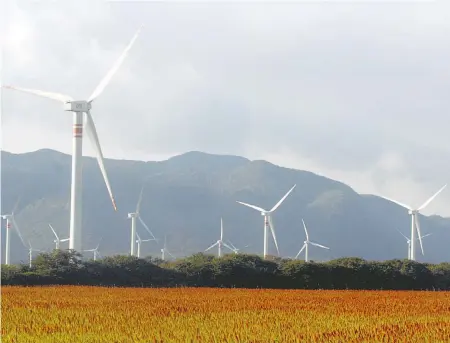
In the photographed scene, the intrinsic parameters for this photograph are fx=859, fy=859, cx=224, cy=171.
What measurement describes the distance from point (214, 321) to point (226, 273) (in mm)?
50971

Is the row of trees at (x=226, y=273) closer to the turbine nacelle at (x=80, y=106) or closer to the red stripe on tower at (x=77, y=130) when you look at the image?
the red stripe on tower at (x=77, y=130)

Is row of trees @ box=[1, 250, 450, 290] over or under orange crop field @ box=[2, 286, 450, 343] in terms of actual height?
over

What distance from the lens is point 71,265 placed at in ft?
271

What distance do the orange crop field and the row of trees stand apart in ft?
86.2

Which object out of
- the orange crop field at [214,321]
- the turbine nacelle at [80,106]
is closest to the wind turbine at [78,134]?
the turbine nacelle at [80,106]

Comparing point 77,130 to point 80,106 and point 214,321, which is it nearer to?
point 80,106

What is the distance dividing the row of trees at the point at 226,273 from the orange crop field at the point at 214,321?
26270 millimetres

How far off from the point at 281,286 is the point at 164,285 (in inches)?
498

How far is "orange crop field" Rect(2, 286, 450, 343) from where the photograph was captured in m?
29.2

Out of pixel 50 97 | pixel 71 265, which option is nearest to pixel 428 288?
pixel 71 265

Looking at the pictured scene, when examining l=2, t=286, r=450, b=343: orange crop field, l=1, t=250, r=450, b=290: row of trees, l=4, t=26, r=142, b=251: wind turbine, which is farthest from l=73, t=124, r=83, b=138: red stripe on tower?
l=2, t=286, r=450, b=343: orange crop field

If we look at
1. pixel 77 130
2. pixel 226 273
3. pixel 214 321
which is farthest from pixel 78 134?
pixel 214 321

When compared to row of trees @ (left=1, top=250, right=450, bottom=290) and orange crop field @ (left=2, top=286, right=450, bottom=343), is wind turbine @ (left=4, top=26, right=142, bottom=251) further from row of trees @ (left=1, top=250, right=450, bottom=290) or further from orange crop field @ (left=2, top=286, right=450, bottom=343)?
orange crop field @ (left=2, top=286, right=450, bottom=343)

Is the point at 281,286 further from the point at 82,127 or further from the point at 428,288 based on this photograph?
the point at 82,127
